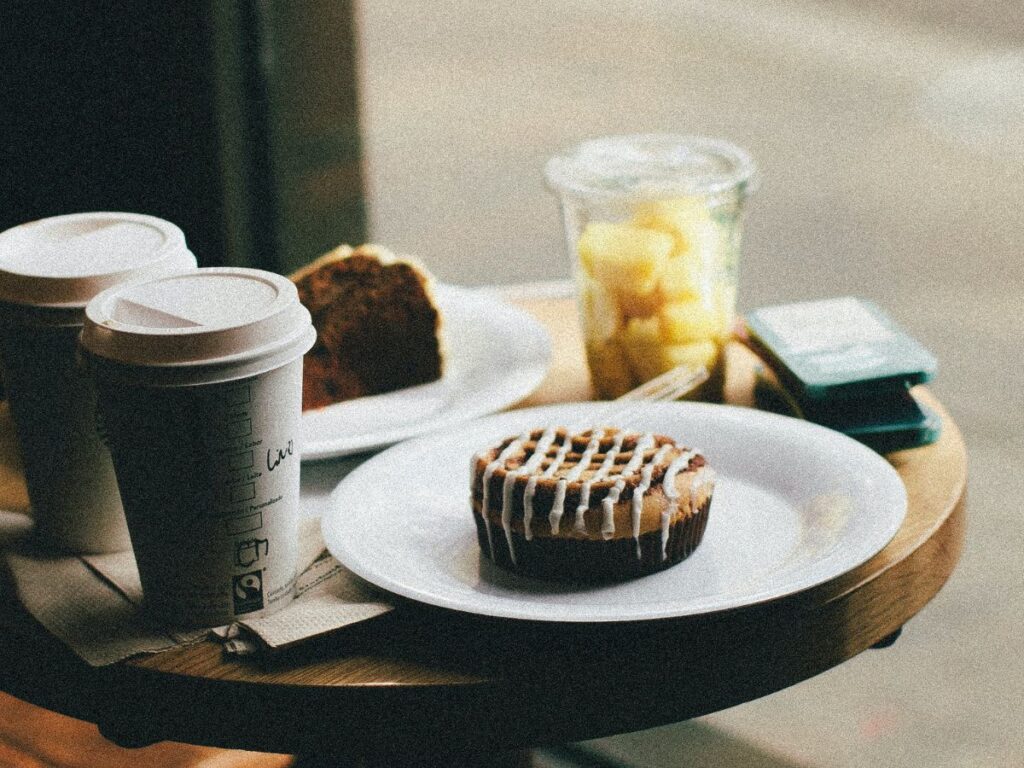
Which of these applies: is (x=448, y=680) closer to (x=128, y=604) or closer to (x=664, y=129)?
(x=128, y=604)

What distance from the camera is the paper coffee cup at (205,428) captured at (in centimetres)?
83

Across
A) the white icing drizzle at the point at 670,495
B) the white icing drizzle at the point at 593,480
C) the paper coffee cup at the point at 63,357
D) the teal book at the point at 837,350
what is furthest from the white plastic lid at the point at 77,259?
the teal book at the point at 837,350

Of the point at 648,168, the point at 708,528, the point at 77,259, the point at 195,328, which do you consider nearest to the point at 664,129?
the point at 648,168

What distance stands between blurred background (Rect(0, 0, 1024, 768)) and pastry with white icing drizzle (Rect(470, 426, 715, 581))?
1483 mm

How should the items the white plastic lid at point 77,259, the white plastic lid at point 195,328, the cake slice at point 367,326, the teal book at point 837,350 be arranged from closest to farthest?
1. the white plastic lid at point 195,328
2. the white plastic lid at point 77,259
3. the teal book at point 837,350
4. the cake slice at point 367,326

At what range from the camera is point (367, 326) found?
1.44m

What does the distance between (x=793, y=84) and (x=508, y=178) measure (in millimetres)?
1613

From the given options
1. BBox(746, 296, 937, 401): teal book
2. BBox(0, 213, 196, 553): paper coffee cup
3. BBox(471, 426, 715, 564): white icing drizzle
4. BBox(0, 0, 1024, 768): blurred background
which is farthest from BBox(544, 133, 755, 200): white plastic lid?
BBox(0, 0, 1024, 768): blurred background

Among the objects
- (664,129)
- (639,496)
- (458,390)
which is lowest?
(664,129)

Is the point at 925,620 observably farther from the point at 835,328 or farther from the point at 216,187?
the point at 216,187

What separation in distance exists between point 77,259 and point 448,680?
463mm

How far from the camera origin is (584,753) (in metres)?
2.37

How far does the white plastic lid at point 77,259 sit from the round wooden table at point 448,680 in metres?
0.26

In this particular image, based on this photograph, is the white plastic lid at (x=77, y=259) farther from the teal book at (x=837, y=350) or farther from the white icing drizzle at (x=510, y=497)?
the teal book at (x=837, y=350)
